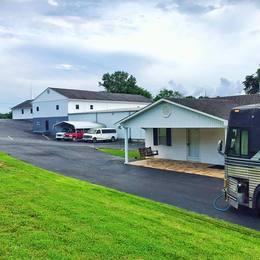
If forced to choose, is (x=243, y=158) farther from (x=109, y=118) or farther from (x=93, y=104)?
(x=93, y=104)

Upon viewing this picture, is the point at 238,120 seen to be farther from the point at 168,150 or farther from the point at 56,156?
the point at 56,156

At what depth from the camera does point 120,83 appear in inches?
3627

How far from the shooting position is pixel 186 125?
2133 centimetres

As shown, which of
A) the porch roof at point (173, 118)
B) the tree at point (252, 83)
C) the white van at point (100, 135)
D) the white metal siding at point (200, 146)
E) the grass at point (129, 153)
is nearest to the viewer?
the porch roof at point (173, 118)

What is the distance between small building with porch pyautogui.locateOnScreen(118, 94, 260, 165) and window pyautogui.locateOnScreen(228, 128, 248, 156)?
7.76 m

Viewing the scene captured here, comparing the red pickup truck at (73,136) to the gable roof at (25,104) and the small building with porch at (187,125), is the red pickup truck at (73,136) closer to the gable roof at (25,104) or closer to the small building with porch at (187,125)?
the small building with porch at (187,125)

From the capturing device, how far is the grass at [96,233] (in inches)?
207

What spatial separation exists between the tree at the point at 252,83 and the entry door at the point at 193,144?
3336 centimetres

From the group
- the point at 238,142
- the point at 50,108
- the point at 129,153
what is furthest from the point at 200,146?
the point at 50,108

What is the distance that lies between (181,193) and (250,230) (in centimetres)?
508

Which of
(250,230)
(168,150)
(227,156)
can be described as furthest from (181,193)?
(168,150)

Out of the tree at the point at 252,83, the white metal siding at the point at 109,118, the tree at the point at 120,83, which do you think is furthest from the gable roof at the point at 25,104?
the tree at the point at 252,83

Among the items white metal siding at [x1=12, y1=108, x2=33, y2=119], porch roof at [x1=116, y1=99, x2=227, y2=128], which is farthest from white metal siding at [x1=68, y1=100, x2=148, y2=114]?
porch roof at [x1=116, y1=99, x2=227, y2=128]

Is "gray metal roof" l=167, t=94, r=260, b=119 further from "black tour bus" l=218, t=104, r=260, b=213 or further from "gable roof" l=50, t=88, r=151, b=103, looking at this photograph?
"gable roof" l=50, t=88, r=151, b=103
